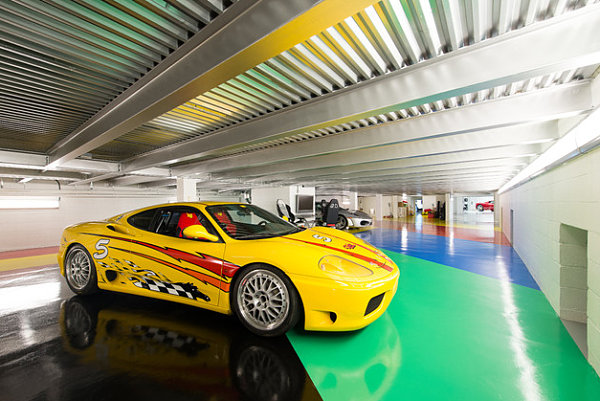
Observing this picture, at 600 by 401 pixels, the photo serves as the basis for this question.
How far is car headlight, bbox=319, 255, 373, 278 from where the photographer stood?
2.14 m

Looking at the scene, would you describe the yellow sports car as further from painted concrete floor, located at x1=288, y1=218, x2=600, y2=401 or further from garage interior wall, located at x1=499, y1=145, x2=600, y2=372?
garage interior wall, located at x1=499, y1=145, x2=600, y2=372

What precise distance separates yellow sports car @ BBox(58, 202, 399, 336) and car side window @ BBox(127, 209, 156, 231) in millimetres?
15

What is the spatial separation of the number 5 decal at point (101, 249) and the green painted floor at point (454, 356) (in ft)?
7.55

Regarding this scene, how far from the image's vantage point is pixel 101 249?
9.82 feet

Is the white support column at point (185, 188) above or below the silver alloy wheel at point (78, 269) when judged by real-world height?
above

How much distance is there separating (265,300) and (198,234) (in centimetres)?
88

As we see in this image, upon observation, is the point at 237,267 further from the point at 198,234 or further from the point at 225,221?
the point at 225,221

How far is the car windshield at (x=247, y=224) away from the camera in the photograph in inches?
106

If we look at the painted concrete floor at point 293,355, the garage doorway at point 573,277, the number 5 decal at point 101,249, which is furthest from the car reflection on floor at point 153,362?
the garage doorway at point 573,277

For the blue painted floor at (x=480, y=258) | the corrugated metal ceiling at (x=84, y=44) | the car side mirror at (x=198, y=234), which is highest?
the corrugated metal ceiling at (x=84, y=44)

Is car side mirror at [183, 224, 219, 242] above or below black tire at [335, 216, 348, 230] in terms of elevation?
above

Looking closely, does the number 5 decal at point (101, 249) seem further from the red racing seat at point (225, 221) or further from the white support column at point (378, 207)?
the white support column at point (378, 207)

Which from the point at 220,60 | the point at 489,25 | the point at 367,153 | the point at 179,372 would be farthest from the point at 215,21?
the point at 367,153

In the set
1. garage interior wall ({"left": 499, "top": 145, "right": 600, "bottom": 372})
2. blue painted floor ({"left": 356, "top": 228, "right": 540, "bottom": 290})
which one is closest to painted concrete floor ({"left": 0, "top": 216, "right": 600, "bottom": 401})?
garage interior wall ({"left": 499, "top": 145, "right": 600, "bottom": 372})
